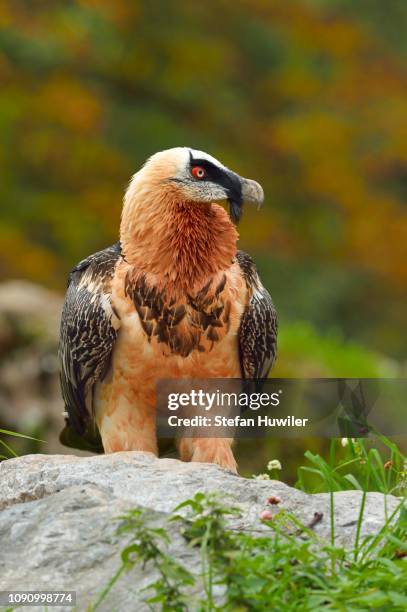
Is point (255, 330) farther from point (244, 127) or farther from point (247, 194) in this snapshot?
point (244, 127)

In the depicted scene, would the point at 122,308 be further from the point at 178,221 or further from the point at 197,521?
the point at 197,521

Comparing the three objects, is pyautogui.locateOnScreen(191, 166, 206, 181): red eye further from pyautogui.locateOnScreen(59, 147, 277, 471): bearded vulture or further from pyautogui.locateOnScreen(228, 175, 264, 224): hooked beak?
pyautogui.locateOnScreen(228, 175, 264, 224): hooked beak

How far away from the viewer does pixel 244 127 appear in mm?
16750

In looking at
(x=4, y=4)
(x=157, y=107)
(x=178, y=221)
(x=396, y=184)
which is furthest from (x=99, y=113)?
(x=178, y=221)

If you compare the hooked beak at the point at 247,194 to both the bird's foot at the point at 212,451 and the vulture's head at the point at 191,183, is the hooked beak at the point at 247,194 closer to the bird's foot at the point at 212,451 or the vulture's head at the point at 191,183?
the vulture's head at the point at 191,183

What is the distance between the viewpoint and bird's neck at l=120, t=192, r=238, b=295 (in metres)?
5.75

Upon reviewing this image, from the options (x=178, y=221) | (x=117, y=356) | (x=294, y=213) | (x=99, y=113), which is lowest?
(x=117, y=356)

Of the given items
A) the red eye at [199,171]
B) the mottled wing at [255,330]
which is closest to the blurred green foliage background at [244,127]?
the mottled wing at [255,330]

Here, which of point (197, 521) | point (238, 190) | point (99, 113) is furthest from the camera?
point (99, 113)

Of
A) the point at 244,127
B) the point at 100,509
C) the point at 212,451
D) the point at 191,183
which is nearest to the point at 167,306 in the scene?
the point at 191,183

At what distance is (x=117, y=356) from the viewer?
5.77m

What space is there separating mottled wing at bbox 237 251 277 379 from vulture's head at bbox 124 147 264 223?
0.40m

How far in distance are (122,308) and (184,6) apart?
12469mm

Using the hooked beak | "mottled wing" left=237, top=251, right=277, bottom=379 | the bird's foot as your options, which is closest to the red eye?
the hooked beak
